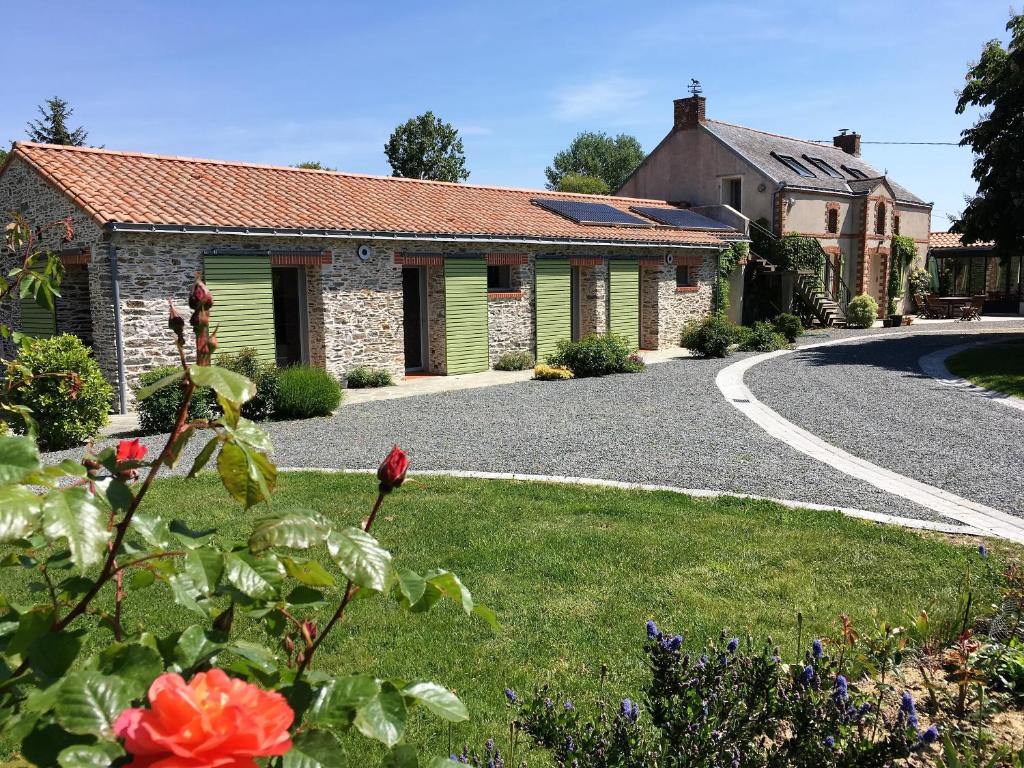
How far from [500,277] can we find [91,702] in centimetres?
1799

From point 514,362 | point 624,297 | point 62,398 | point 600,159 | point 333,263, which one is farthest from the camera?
point 600,159

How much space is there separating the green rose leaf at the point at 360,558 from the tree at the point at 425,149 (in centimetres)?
4861

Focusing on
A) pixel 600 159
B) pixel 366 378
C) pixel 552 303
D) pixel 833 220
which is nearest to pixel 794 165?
pixel 833 220

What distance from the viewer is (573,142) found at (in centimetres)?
8131

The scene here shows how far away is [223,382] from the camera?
4.04 ft

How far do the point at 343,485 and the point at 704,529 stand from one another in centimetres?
350

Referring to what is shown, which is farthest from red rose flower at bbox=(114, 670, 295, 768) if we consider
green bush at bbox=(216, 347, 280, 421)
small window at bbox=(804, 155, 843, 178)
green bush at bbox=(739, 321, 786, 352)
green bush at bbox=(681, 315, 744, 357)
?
small window at bbox=(804, 155, 843, 178)

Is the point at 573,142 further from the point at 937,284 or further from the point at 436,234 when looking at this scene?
the point at 436,234

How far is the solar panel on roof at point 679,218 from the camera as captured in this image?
80.1 ft

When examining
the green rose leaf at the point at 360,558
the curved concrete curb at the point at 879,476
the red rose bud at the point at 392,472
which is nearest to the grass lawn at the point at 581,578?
the curved concrete curb at the point at 879,476

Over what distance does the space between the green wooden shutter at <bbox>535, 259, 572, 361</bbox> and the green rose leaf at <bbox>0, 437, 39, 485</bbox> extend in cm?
1775

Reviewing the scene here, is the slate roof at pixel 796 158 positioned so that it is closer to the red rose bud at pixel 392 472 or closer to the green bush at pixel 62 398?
the green bush at pixel 62 398

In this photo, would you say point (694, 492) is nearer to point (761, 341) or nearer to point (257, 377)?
point (257, 377)

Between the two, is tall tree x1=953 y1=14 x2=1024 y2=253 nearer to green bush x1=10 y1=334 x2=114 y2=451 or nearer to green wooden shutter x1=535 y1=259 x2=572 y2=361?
green wooden shutter x1=535 y1=259 x2=572 y2=361
